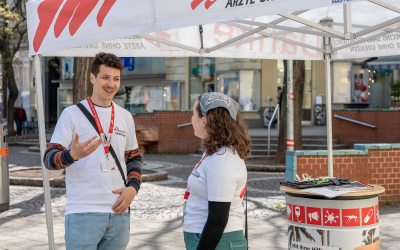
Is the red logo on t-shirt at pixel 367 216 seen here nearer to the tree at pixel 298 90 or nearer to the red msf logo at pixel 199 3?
the red msf logo at pixel 199 3

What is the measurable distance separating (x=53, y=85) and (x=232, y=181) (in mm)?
37375

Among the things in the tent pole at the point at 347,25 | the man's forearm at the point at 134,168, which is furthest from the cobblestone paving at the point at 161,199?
the man's forearm at the point at 134,168

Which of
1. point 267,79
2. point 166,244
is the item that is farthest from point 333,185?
point 267,79

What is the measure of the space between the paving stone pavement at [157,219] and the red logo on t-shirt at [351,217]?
7.12 ft

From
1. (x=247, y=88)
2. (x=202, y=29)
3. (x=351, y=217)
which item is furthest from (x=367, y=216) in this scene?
(x=247, y=88)

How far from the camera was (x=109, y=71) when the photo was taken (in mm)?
3084

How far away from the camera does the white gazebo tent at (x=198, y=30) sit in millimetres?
3449

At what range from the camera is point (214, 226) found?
241cm

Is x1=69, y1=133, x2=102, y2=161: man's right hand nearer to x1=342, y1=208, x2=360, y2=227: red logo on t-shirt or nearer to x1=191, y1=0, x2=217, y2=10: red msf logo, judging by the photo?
x1=191, y1=0, x2=217, y2=10: red msf logo

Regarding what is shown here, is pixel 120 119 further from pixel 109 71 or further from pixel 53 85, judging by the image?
pixel 53 85

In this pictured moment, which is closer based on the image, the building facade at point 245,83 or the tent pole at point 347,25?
the tent pole at point 347,25

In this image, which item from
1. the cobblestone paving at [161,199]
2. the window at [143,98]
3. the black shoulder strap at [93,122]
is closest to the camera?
the black shoulder strap at [93,122]

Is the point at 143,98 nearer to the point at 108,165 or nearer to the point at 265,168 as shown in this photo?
the point at 265,168

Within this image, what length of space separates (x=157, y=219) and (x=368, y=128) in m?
12.2
